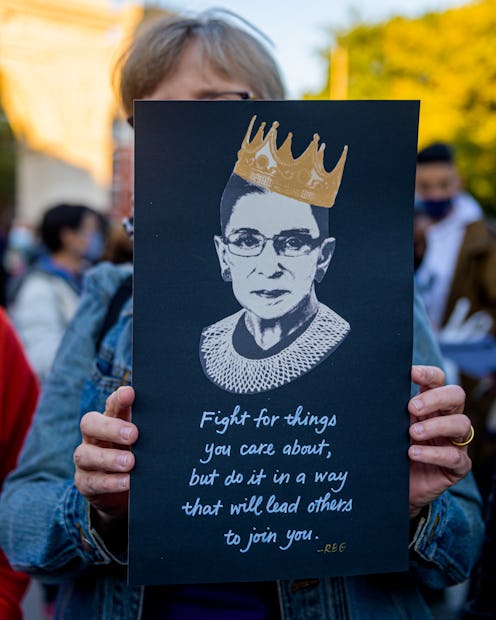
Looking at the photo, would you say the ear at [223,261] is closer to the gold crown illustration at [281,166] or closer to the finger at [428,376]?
the gold crown illustration at [281,166]

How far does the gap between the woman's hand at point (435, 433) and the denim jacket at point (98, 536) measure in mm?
87

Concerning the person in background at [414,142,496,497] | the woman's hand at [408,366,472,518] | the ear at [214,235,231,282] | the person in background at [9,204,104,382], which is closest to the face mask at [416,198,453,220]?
the person in background at [414,142,496,497]

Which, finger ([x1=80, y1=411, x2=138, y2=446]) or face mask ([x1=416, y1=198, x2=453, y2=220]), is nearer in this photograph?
finger ([x1=80, y1=411, x2=138, y2=446])

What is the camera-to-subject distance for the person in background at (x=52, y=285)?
3.63 meters

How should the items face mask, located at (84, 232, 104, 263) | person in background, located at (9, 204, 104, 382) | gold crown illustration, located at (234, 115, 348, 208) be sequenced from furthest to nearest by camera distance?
face mask, located at (84, 232, 104, 263)
person in background, located at (9, 204, 104, 382)
gold crown illustration, located at (234, 115, 348, 208)

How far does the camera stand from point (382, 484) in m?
1.09

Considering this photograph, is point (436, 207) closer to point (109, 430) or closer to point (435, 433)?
point (435, 433)

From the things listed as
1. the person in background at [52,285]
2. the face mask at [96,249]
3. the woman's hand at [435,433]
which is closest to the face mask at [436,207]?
the person in background at [52,285]

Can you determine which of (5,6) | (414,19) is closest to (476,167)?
(414,19)

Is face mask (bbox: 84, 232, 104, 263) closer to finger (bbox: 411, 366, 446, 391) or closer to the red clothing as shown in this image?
the red clothing

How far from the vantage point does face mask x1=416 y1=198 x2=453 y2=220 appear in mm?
4297

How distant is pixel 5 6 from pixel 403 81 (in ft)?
41.3

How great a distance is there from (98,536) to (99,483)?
168mm

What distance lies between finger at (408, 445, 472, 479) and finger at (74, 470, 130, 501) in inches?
16.9
